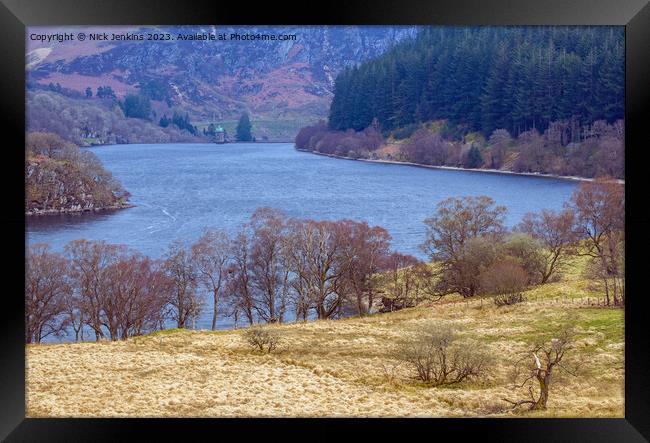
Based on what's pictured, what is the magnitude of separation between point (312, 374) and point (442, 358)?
1472 mm

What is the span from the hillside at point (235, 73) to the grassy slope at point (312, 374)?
12.6 ft

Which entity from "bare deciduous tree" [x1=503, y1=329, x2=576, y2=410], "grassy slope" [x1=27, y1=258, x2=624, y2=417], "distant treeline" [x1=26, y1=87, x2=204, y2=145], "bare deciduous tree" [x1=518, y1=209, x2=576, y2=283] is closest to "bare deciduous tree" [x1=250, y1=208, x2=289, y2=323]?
"grassy slope" [x1=27, y1=258, x2=624, y2=417]

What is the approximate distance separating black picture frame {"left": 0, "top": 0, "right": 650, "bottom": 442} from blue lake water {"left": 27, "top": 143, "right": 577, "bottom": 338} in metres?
7.55

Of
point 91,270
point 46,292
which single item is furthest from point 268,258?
point 46,292

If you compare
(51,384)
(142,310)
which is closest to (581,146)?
(142,310)

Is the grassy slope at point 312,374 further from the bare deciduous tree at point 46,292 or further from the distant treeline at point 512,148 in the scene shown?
the distant treeline at point 512,148

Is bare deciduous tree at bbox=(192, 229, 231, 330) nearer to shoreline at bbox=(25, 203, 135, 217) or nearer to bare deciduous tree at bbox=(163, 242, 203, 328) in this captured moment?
bare deciduous tree at bbox=(163, 242, 203, 328)

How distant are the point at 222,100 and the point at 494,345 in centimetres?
640

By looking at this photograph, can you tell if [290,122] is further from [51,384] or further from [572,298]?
[51,384]

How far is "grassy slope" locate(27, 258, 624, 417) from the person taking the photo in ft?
27.8
